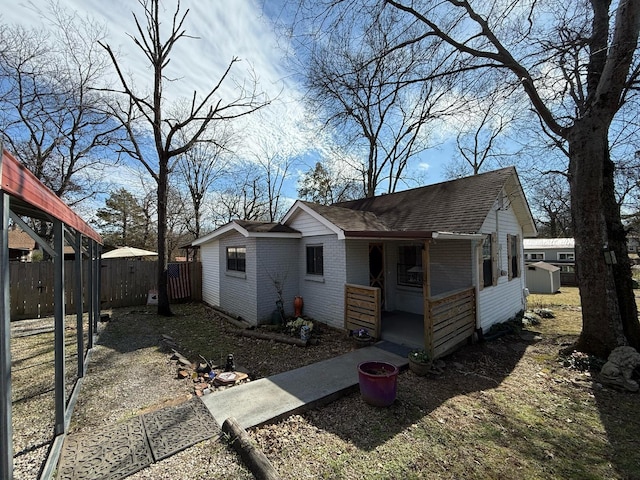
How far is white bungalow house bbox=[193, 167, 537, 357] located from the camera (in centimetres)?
742

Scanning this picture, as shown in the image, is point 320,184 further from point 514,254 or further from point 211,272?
point 514,254

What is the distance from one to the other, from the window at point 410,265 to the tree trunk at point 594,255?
12.3 ft

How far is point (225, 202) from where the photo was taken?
2859cm

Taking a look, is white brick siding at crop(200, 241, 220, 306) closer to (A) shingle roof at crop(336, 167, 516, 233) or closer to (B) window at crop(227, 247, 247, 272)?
(B) window at crop(227, 247, 247, 272)

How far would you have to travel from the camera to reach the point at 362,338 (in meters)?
6.97

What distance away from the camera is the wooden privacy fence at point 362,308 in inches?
282

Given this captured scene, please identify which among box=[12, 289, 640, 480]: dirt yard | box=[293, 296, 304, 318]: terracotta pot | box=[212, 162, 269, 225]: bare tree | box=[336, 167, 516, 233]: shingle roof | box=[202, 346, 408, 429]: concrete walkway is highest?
box=[212, 162, 269, 225]: bare tree

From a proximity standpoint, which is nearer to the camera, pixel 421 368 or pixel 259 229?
pixel 421 368

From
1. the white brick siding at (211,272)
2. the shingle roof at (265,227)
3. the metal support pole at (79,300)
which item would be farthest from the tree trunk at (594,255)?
the white brick siding at (211,272)

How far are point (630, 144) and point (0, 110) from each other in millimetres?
22807

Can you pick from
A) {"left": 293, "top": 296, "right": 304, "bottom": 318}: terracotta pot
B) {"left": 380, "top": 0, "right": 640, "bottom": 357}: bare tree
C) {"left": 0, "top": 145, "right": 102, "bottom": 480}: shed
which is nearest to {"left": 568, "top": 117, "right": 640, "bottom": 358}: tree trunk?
{"left": 380, "top": 0, "right": 640, "bottom": 357}: bare tree

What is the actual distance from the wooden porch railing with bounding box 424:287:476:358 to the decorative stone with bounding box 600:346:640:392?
2468 mm

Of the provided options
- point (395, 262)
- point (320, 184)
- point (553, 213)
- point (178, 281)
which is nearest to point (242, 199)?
point (320, 184)

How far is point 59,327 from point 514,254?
1203 centimetres
